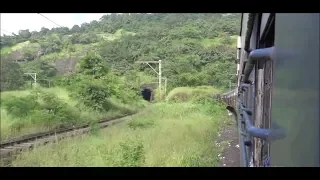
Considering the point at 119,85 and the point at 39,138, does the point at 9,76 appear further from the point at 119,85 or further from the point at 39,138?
the point at 119,85

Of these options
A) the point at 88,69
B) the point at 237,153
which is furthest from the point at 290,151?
the point at 88,69

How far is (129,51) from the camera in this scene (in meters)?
10.7

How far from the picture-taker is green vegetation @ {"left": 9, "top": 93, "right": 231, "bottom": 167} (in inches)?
166

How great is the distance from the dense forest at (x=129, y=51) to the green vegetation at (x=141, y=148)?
1.02 m

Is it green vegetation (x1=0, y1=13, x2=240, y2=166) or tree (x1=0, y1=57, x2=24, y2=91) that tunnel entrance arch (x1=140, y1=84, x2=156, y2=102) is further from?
tree (x1=0, y1=57, x2=24, y2=91)

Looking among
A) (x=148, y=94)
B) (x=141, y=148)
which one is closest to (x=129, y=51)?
(x=141, y=148)

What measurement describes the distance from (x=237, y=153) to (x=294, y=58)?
23.0ft

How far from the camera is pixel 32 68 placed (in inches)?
109

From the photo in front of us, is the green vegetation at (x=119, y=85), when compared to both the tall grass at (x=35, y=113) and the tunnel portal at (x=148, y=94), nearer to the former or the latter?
the tall grass at (x=35, y=113)

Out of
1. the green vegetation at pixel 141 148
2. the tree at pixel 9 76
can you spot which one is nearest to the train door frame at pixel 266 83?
the tree at pixel 9 76

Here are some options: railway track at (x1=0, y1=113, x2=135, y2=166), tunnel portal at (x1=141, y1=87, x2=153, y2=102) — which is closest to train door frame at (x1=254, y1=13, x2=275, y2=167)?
railway track at (x1=0, y1=113, x2=135, y2=166)

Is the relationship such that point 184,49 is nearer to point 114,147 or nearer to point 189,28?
point 189,28

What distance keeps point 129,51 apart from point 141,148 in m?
5.69

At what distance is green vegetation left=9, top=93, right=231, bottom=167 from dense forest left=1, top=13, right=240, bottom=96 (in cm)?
102
